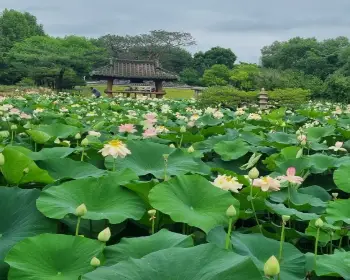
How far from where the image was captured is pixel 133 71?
1983 centimetres

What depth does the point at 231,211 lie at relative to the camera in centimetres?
115

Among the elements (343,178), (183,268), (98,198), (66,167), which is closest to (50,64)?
(66,167)

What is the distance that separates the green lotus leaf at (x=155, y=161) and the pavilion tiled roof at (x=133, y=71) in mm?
16605

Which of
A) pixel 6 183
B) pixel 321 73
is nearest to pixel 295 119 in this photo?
pixel 6 183

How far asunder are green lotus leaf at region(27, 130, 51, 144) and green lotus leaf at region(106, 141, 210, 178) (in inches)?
19.9

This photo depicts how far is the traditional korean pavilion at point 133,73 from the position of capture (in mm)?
18547

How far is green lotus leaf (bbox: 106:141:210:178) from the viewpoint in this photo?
1.87 m

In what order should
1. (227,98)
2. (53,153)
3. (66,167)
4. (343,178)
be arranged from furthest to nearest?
(227,98) → (53,153) → (343,178) → (66,167)

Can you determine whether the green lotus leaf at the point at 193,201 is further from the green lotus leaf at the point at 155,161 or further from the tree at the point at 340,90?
the tree at the point at 340,90

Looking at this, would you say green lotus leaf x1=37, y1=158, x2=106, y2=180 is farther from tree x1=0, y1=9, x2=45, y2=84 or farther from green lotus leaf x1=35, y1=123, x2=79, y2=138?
tree x1=0, y1=9, x2=45, y2=84

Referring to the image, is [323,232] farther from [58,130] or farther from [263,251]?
[58,130]

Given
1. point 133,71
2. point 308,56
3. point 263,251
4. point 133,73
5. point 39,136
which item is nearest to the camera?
point 263,251

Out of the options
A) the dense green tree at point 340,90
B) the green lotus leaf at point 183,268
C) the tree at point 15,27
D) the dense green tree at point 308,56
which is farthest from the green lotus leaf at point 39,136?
the dense green tree at point 308,56

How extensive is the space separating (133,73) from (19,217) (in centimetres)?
1863
